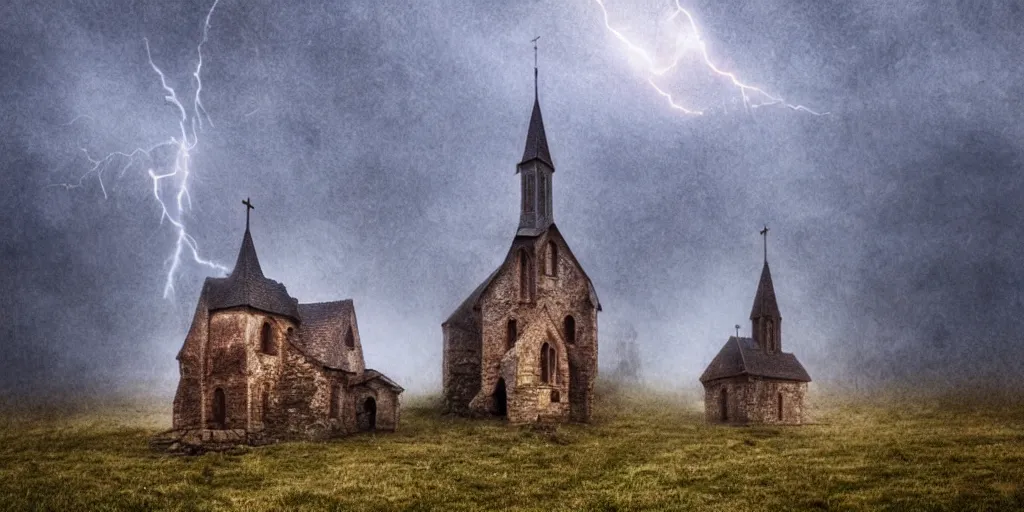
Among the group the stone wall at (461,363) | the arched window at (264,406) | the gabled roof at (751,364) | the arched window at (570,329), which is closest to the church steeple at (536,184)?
the arched window at (570,329)

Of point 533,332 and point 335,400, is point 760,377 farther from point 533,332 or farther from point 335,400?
point 335,400

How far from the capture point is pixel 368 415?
46.6 meters

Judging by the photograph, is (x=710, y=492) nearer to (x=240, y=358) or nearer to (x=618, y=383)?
(x=240, y=358)

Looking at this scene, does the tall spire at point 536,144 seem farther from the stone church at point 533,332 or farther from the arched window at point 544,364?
the arched window at point 544,364

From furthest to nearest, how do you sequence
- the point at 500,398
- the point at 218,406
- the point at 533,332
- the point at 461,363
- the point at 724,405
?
the point at 724,405
the point at 461,363
the point at 500,398
the point at 533,332
the point at 218,406

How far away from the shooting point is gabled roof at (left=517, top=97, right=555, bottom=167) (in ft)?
187

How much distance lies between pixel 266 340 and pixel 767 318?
39.2m

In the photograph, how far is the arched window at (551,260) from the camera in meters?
53.9

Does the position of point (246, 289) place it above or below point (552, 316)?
above

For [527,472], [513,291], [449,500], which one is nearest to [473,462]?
[527,472]

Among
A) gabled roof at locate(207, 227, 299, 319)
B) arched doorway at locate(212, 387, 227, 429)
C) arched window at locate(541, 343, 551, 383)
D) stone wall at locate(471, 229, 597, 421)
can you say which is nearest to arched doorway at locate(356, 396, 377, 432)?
gabled roof at locate(207, 227, 299, 319)

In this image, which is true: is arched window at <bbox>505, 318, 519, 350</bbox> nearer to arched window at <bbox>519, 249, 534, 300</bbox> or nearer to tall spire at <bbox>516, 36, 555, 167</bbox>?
arched window at <bbox>519, 249, 534, 300</bbox>

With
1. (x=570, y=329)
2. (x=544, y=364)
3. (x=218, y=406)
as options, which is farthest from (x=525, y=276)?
(x=218, y=406)

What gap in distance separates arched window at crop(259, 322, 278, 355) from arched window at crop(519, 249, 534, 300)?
706 inches
